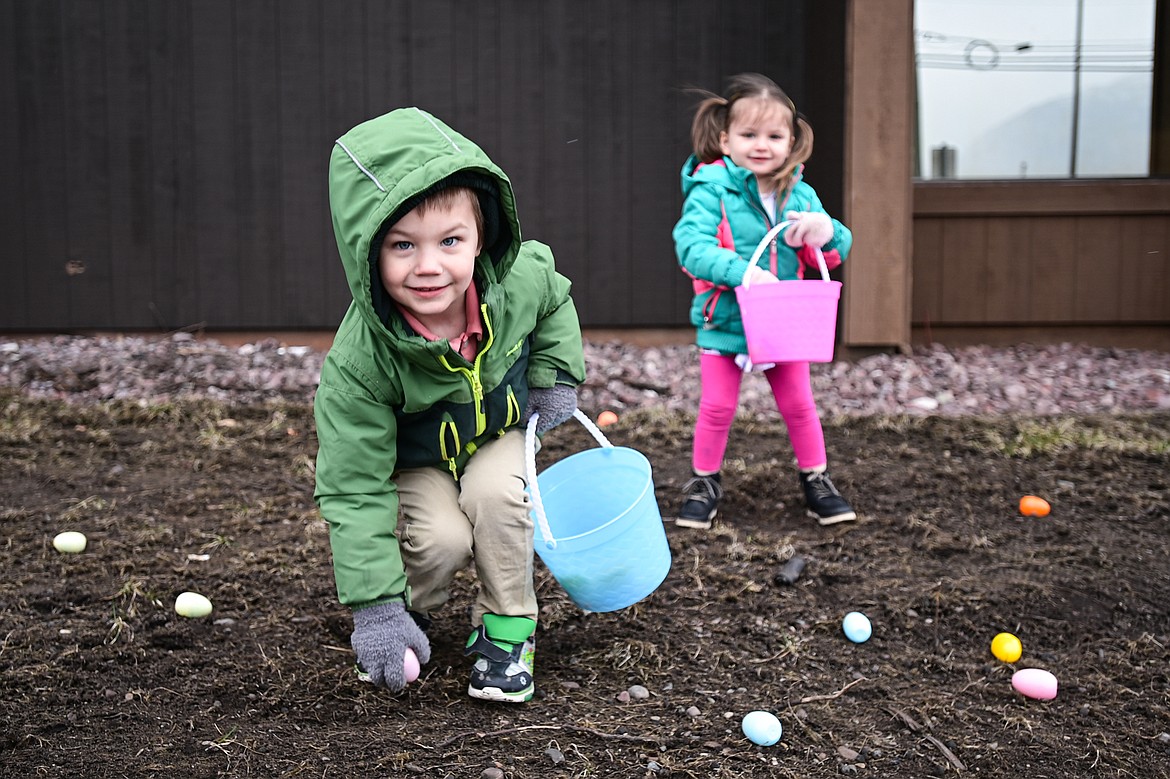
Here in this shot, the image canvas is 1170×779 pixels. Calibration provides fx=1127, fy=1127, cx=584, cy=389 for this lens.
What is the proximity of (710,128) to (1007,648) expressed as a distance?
6.14 feet

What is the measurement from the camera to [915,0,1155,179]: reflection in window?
6.88 meters

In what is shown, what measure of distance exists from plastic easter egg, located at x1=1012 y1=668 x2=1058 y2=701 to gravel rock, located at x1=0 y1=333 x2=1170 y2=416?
2.74 metres

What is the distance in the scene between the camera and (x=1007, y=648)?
2.54 m

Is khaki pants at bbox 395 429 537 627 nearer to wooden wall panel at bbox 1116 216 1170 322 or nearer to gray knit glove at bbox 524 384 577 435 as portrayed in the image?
gray knit glove at bbox 524 384 577 435

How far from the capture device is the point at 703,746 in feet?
6.93

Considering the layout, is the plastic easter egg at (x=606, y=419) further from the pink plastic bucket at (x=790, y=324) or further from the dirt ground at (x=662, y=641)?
the pink plastic bucket at (x=790, y=324)

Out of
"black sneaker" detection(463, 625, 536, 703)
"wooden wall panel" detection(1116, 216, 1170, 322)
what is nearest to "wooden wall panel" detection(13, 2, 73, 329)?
"black sneaker" detection(463, 625, 536, 703)

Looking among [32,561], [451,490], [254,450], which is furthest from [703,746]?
[254,450]

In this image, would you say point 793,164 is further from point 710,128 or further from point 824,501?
point 824,501

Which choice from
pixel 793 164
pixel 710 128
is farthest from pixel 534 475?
pixel 710 128

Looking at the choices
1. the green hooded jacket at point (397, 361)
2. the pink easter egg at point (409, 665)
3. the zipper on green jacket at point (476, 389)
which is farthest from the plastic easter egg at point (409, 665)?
the zipper on green jacket at point (476, 389)

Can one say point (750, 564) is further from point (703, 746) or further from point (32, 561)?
point (32, 561)

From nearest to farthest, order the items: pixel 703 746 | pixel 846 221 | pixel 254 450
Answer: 1. pixel 703 746
2. pixel 254 450
3. pixel 846 221

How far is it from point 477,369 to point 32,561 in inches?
63.1
